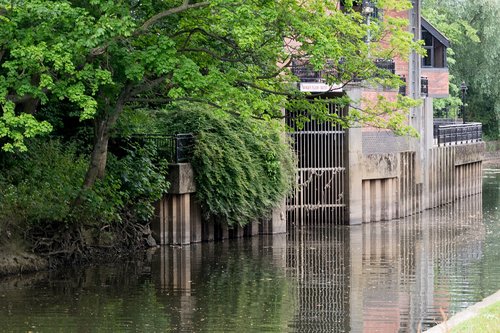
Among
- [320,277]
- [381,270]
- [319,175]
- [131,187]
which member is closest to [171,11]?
[320,277]

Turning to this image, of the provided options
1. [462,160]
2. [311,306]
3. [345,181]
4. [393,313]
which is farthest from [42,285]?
[462,160]

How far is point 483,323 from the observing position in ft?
57.9

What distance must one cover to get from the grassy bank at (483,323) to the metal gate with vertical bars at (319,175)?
2337 centimetres

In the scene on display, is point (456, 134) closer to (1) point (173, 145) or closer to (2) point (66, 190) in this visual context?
(1) point (173, 145)

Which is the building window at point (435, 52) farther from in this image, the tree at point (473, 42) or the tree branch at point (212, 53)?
the tree branch at point (212, 53)

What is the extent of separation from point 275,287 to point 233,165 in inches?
343

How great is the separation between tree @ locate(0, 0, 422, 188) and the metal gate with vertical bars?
11.4 meters

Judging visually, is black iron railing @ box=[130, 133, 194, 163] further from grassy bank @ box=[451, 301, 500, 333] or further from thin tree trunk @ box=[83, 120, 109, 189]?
grassy bank @ box=[451, 301, 500, 333]

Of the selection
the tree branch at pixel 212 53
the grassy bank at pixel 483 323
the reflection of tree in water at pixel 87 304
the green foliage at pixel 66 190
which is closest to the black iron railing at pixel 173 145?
the green foliage at pixel 66 190

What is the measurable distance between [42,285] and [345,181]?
55.2 feet

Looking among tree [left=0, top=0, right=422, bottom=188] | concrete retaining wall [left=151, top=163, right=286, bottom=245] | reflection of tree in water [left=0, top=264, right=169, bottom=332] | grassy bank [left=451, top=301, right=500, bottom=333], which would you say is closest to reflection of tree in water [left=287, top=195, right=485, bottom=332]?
concrete retaining wall [left=151, top=163, right=286, bottom=245]

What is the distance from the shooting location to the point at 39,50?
26.2 metres

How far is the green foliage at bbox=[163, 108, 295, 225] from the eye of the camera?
120ft

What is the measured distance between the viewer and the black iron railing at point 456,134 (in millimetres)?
56906
